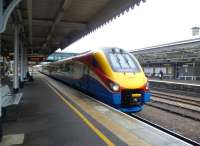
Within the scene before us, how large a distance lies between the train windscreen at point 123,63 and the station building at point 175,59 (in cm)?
1558

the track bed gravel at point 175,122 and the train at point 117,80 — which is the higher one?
the train at point 117,80

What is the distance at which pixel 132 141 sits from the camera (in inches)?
231

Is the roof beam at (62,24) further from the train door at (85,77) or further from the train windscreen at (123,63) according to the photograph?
the train windscreen at (123,63)

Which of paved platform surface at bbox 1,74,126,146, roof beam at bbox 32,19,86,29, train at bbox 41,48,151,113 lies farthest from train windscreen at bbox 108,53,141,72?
roof beam at bbox 32,19,86,29

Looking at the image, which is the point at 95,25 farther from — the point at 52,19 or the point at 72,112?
the point at 72,112

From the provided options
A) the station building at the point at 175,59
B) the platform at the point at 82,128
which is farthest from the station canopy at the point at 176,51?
the platform at the point at 82,128

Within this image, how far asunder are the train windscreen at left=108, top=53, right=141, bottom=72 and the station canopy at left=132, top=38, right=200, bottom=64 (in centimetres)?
1558

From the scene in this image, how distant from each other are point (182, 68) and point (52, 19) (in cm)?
2338

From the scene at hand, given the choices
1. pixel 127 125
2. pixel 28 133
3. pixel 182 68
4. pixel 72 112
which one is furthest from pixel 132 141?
pixel 182 68

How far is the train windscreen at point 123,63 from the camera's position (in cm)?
1106

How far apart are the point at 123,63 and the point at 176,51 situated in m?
21.4

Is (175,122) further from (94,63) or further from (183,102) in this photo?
(183,102)

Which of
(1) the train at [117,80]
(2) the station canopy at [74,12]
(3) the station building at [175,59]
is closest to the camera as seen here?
(1) the train at [117,80]

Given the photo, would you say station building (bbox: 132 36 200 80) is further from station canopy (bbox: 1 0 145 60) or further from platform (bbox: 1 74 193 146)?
platform (bbox: 1 74 193 146)
